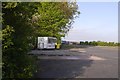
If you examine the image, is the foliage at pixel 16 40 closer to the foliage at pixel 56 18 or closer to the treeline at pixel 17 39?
the treeline at pixel 17 39

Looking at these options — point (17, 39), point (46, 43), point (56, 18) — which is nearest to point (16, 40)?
point (17, 39)

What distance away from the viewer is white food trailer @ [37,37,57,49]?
42675 millimetres

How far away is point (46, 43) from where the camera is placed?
1704 inches

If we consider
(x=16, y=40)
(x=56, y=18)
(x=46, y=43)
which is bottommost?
(x=46, y=43)

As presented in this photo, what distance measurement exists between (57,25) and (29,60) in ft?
115

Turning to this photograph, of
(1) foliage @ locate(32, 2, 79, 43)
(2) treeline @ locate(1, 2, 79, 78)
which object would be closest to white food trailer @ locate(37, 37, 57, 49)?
(1) foliage @ locate(32, 2, 79, 43)

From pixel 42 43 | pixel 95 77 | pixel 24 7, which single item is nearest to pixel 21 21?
pixel 24 7

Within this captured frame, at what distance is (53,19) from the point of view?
45.7m

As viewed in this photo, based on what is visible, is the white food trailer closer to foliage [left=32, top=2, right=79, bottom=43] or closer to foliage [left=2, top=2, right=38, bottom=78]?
foliage [left=32, top=2, right=79, bottom=43]

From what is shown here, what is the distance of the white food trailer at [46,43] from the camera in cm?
4267

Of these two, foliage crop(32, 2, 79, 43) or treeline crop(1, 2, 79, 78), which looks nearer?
treeline crop(1, 2, 79, 78)

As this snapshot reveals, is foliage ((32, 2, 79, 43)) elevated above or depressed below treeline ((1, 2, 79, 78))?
above

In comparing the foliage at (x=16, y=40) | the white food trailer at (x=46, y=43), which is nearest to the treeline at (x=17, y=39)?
the foliage at (x=16, y=40)

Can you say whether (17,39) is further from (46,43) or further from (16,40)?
(46,43)
